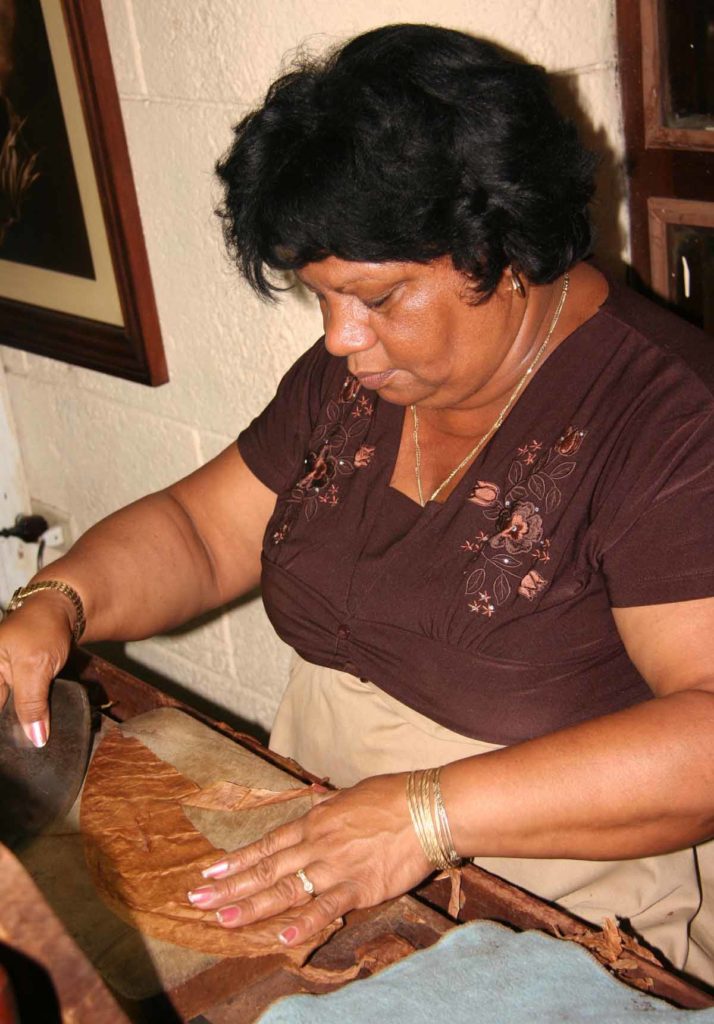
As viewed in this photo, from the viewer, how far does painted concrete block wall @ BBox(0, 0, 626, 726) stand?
1.39 meters

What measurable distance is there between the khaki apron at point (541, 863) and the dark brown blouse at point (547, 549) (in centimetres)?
2

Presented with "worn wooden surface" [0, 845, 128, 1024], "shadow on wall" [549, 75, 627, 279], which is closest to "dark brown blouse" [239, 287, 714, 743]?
"shadow on wall" [549, 75, 627, 279]

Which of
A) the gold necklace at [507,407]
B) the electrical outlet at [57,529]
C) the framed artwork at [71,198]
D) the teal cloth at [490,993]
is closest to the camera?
the teal cloth at [490,993]

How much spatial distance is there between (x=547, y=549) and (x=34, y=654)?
0.57m

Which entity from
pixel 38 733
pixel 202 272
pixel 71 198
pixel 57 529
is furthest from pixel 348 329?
pixel 57 529

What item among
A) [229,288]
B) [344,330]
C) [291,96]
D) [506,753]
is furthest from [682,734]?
[229,288]

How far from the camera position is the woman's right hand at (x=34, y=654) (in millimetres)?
1248

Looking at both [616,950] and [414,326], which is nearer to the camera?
[616,950]

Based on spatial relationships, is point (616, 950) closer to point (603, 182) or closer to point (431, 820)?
point (431, 820)

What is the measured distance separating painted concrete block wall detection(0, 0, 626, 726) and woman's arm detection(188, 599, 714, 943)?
0.62 meters

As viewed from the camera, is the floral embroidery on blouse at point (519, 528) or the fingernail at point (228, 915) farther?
the floral embroidery on blouse at point (519, 528)

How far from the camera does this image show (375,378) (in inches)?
48.4

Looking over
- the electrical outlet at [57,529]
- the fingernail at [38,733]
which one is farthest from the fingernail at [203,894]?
the electrical outlet at [57,529]

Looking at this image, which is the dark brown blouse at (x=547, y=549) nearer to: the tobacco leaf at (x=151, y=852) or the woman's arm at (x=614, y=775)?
the woman's arm at (x=614, y=775)
